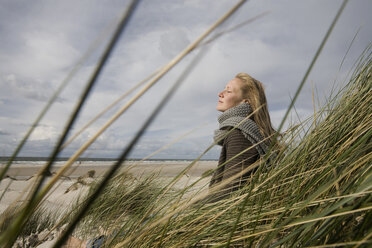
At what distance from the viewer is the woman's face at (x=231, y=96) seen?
105 inches

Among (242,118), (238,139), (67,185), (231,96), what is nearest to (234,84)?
(231,96)

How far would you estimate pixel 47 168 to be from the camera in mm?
363

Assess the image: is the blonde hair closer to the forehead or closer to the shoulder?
the forehead

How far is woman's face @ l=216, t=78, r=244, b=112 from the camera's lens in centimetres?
267

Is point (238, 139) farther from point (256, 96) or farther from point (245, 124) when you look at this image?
point (256, 96)

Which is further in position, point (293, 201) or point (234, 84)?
point (234, 84)

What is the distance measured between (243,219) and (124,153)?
681 mm

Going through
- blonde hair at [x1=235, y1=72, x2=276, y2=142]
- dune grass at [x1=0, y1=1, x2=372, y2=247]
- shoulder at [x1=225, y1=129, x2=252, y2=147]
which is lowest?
dune grass at [x1=0, y1=1, x2=372, y2=247]

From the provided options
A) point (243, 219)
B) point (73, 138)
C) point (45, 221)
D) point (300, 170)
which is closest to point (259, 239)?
point (243, 219)

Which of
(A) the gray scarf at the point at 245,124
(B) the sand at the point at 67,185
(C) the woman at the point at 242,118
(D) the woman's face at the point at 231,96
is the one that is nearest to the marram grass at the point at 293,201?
(B) the sand at the point at 67,185

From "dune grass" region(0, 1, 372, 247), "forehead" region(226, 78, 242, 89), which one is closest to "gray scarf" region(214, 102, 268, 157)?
"forehead" region(226, 78, 242, 89)

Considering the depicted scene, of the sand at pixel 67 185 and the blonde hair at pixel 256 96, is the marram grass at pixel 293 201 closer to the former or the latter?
the sand at pixel 67 185

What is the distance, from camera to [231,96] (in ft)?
8.76

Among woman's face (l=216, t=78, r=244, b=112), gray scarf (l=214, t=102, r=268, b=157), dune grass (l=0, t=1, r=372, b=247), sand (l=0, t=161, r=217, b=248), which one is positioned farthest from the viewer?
woman's face (l=216, t=78, r=244, b=112)
